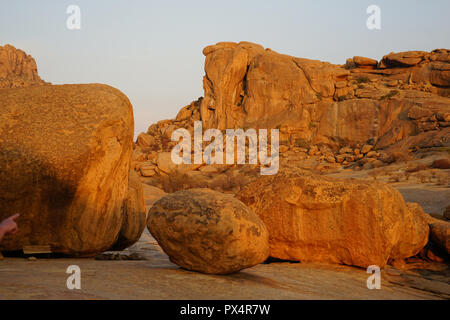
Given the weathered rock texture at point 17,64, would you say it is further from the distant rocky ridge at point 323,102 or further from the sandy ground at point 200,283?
the sandy ground at point 200,283

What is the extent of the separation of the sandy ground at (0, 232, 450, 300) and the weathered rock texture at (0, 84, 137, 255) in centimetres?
40

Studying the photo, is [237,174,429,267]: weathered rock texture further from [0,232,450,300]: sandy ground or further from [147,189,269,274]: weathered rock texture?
[147,189,269,274]: weathered rock texture

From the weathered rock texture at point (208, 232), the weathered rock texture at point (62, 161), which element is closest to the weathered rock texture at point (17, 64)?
the weathered rock texture at point (62, 161)

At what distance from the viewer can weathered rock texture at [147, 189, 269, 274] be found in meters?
3.74

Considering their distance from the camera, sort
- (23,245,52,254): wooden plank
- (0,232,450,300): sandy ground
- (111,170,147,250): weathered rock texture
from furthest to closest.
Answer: (111,170,147,250): weathered rock texture
(23,245,52,254): wooden plank
(0,232,450,300): sandy ground

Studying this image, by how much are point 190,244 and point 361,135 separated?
915 inches

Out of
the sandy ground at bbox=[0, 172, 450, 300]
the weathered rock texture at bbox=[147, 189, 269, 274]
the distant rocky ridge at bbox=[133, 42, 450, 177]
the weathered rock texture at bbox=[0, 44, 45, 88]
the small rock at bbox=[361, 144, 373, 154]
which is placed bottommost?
the sandy ground at bbox=[0, 172, 450, 300]

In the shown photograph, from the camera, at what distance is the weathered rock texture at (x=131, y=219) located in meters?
5.69

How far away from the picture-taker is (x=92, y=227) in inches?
187

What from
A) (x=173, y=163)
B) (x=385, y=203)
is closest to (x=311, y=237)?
(x=385, y=203)

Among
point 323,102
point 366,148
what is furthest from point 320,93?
point 366,148

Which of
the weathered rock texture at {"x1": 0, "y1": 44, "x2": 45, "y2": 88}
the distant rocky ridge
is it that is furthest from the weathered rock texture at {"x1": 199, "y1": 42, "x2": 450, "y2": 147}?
the weathered rock texture at {"x1": 0, "y1": 44, "x2": 45, "y2": 88}

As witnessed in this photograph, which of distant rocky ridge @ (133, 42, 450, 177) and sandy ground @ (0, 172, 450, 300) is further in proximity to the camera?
distant rocky ridge @ (133, 42, 450, 177)
